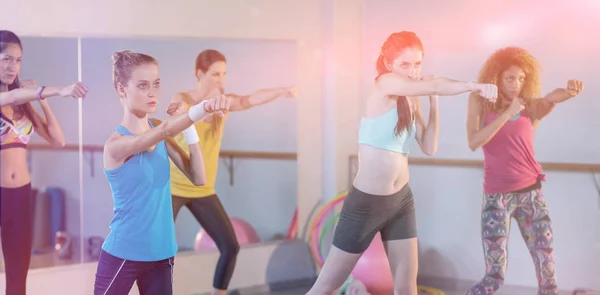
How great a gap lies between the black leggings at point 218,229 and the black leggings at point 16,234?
37.3 inches

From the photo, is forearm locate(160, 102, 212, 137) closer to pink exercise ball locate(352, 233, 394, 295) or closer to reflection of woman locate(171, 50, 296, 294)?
reflection of woman locate(171, 50, 296, 294)

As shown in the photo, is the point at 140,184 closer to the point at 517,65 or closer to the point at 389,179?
the point at 389,179

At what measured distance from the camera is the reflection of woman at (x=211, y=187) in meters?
4.86

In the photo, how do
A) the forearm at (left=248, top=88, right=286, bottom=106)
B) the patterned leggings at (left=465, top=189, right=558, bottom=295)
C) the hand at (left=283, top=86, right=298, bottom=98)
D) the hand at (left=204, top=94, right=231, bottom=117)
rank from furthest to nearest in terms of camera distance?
the forearm at (left=248, top=88, right=286, bottom=106), the hand at (left=283, top=86, right=298, bottom=98), the patterned leggings at (left=465, top=189, right=558, bottom=295), the hand at (left=204, top=94, right=231, bottom=117)

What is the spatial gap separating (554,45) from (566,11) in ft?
0.75

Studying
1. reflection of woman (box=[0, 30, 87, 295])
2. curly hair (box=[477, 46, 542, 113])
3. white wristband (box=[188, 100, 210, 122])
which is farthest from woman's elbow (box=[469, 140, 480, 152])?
reflection of woman (box=[0, 30, 87, 295])

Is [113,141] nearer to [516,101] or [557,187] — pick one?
[516,101]

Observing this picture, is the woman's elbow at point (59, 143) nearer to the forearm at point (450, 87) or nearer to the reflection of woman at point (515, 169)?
the forearm at point (450, 87)

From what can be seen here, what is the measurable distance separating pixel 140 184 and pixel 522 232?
8.07 feet

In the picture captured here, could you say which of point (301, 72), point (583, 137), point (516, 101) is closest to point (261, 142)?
point (301, 72)

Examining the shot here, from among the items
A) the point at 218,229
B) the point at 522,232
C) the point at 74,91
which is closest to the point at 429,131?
the point at 522,232

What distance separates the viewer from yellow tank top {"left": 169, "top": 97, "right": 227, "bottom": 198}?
4.72 m

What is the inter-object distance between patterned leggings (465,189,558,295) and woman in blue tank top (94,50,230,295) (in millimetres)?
2027

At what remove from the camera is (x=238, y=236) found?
18.1 feet
